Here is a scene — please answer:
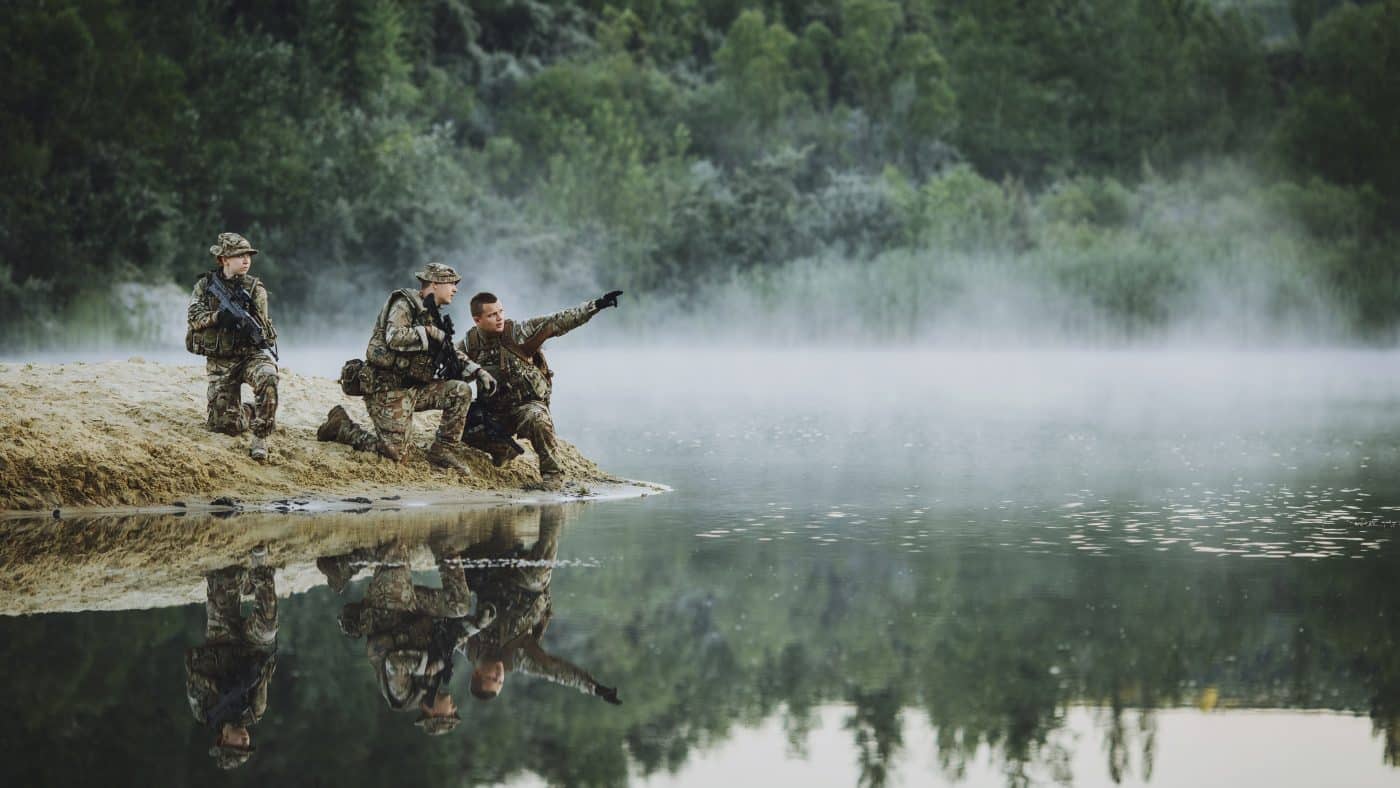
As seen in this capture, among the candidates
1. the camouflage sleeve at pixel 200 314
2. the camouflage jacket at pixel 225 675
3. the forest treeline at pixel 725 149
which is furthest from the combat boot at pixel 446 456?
the forest treeline at pixel 725 149

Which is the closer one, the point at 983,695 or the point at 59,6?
the point at 983,695

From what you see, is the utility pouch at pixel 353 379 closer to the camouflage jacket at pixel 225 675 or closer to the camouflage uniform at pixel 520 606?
the camouflage uniform at pixel 520 606

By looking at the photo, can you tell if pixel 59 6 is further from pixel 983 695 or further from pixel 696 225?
pixel 983 695

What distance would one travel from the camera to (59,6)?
44.7 metres

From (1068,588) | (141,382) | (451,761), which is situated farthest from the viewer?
(141,382)

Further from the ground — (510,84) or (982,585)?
(510,84)

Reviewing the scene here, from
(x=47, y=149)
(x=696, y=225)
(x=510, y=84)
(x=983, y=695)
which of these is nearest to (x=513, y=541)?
(x=983, y=695)

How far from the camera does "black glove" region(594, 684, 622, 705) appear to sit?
7.61m

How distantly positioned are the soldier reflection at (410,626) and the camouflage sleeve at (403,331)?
302cm

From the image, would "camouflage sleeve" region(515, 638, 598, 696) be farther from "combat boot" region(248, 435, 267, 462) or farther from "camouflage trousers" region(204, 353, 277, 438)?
"camouflage trousers" region(204, 353, 277, 438)

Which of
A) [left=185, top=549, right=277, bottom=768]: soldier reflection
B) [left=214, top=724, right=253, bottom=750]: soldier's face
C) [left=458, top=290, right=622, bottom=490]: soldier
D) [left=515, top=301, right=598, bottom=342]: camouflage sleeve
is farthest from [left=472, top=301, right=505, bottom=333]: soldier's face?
[left=214, top=724, right=253, bottom=750]: soldier's face

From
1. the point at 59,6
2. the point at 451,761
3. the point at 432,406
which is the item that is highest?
the point at 59,6

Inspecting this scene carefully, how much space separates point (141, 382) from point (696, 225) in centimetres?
4114

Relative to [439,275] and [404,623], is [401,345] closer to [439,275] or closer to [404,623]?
[439,275]
